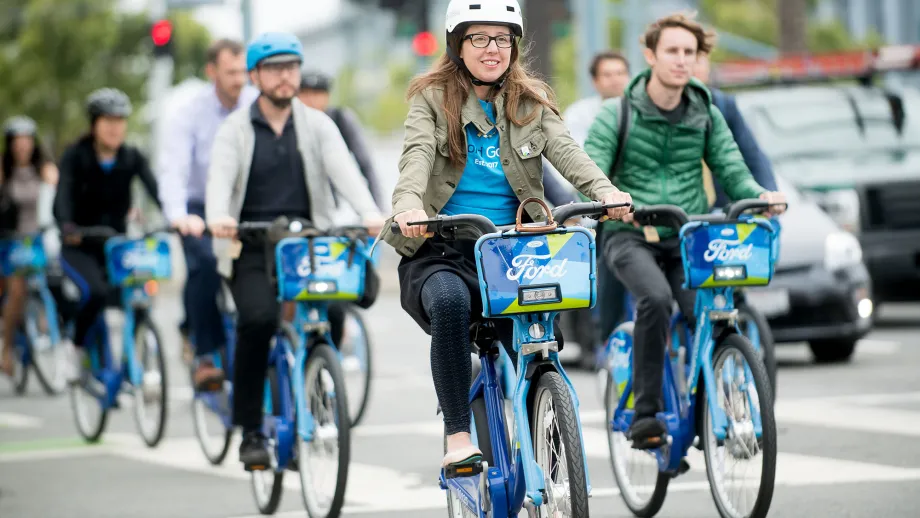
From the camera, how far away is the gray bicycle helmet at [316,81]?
37.7 ft

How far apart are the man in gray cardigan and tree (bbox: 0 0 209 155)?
104ft

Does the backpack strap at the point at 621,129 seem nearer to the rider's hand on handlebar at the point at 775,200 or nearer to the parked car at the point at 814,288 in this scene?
the rider's hand on handlebar at the point at 775,200

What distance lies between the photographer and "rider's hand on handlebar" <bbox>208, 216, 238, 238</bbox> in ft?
26.0

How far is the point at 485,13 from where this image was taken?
6035 millimetres

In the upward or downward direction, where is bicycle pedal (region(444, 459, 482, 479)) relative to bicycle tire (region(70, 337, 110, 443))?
upward

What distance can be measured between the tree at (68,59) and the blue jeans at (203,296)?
98.2 ft

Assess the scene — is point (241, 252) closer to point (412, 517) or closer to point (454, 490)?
point (412, 517)

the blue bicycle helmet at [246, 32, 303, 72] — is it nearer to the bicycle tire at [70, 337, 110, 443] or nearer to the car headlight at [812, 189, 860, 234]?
the bicycle tire at [70, 337, 110, 443]

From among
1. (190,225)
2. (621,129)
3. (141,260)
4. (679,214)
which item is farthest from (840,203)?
(679,214)

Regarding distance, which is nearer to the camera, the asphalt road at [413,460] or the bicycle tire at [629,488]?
the bicycle tire at [629,488]

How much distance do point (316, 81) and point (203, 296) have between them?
6.75 feet

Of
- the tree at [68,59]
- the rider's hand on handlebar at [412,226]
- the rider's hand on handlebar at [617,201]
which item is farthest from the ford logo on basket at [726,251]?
the tree at [68,59]

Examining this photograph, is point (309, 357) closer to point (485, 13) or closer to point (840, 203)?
point (485, 13)

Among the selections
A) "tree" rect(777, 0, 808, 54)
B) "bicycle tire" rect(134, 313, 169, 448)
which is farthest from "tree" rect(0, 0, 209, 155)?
"bicycle tire" rect(134, 313, 169, 448)
